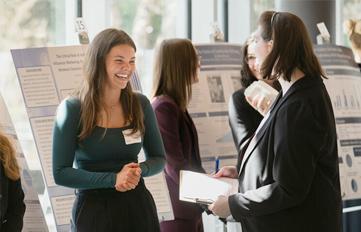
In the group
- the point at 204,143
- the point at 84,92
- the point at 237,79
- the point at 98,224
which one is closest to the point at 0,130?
the point at 84,92

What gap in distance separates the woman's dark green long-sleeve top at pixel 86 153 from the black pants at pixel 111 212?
92 millimetres

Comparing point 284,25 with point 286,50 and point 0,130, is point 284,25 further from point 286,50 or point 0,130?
point 0,130

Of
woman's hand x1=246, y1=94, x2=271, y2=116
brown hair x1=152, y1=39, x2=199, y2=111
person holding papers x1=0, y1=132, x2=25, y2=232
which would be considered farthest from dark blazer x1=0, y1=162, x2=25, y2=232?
woman's hand x1=246, y1=94, x2=271, y2=116

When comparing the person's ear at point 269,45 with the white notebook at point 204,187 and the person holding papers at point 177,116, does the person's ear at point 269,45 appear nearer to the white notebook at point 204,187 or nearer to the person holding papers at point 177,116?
the white notebook at point 204,187

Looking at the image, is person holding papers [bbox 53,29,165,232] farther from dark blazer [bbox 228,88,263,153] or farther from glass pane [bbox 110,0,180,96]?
glass pane [bbox 110,0,180,96]

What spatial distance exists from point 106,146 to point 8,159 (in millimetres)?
406

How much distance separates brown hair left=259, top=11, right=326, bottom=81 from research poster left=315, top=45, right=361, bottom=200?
91.2 inches

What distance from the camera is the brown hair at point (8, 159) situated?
2566 mm

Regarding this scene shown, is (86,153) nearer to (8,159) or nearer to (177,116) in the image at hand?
(8,159)

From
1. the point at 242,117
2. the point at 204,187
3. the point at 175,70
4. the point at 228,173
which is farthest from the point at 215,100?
the point at 204,187

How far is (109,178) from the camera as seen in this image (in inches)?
98.3

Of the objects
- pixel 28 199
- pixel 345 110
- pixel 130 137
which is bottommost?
pixel 345 110

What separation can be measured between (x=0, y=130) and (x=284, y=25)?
1.28m

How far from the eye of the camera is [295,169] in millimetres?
2270
